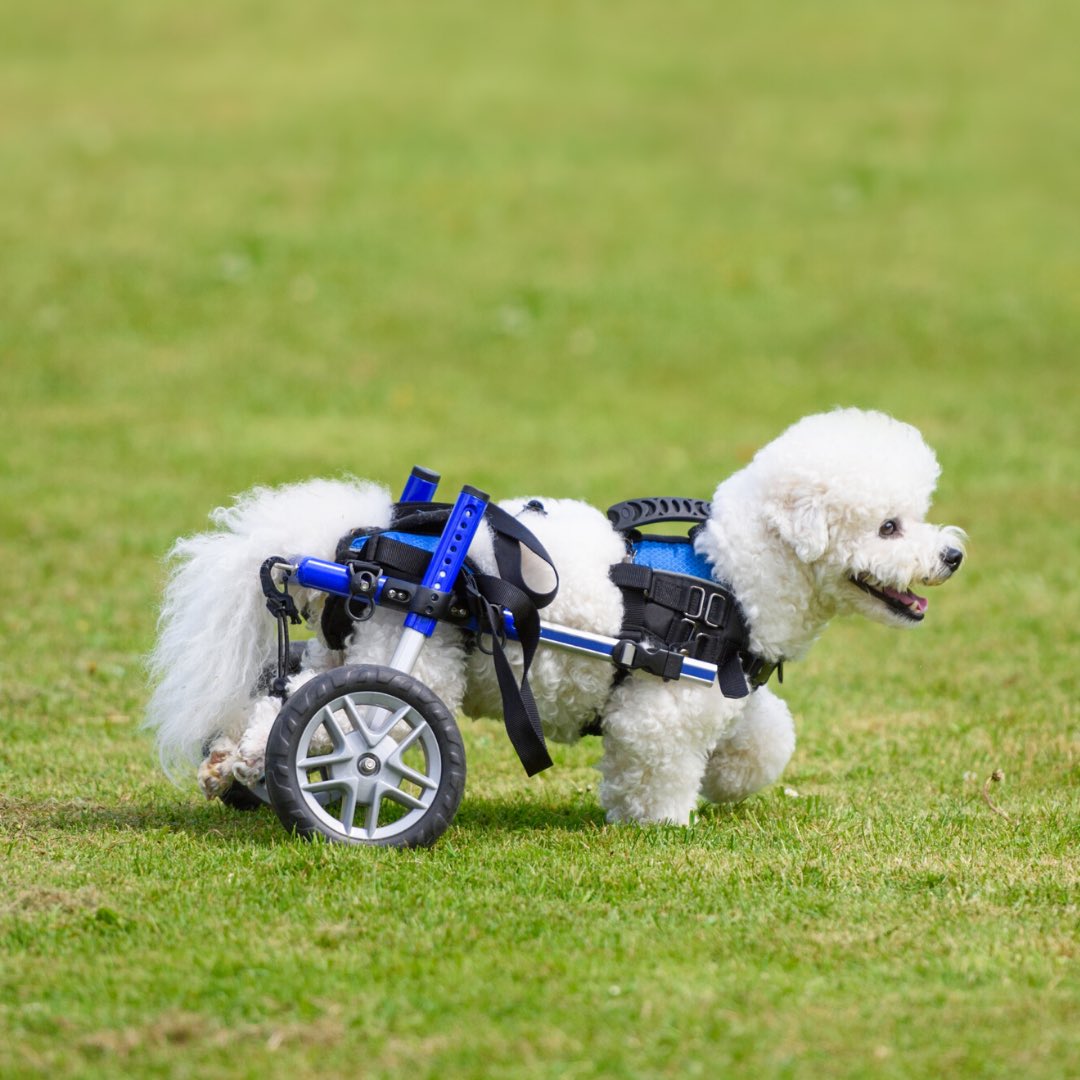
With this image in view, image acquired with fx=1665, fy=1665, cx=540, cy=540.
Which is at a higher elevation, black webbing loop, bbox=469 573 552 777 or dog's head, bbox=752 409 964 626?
dog's head, bbox=752 409 964 626

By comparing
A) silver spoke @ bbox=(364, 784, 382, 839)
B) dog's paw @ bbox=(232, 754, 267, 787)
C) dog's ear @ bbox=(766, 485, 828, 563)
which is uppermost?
dog's ear @ bbox=(766, 485, 828, 563)

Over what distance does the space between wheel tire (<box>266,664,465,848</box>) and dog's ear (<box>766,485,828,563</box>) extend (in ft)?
4.27

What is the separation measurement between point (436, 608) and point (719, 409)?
10277 millimetres

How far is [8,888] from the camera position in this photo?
5.00 meters

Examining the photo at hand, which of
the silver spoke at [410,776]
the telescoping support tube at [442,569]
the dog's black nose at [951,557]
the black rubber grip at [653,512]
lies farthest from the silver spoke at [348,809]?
the dog's black nose at [951,557]

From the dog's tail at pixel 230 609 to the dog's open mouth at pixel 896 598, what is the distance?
165 cm

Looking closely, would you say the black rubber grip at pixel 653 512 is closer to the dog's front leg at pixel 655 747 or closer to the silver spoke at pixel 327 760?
the dog's front leg at pixel 655 747

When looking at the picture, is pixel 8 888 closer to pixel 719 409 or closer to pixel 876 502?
pixel 876 502

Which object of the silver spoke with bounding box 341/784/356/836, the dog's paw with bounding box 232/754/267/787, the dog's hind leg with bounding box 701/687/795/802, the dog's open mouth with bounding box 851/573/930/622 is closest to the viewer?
the silver spoke with bounding box 341/784/356/836

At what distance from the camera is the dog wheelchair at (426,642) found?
525 centimetres

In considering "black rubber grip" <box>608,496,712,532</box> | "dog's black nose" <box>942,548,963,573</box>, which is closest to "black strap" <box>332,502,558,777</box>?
"black rubber grip" <box>608,496,712,532</box>

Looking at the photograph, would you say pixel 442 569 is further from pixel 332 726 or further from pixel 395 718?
pixel 332 726

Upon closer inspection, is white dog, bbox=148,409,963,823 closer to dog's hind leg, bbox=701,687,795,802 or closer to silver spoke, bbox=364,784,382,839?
dog's hind leg, bbox=701,687,795,802

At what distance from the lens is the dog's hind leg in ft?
19.9
